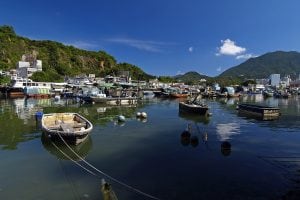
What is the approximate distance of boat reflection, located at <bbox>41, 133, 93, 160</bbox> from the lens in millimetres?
19600

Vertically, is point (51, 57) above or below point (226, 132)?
above

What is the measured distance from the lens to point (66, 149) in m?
21.1

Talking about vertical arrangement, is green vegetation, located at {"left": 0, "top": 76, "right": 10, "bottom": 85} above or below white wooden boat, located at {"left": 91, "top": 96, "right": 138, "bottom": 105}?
above

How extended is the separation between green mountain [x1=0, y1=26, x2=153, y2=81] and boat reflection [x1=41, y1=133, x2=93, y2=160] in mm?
107736

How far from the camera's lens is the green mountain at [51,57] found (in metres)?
143

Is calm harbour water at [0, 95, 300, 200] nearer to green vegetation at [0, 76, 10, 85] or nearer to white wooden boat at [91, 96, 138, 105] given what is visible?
white wooden boat at [91, 96, 138, 105]

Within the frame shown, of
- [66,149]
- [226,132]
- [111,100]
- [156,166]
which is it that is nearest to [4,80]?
[111,100]

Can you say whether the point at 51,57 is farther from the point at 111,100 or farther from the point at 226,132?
the point at 226,132

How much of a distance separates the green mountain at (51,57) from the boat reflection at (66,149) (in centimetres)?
10774

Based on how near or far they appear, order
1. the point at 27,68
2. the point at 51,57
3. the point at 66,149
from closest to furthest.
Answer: the point at 66,149, the point at 27,68, the point at 51,57

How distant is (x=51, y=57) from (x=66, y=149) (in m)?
163

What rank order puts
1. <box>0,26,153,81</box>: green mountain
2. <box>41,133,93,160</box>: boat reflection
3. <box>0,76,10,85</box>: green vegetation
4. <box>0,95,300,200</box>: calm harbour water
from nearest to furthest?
<box>0,95,300,200</box>: calm harbour water, <box>41,133,93,160</box>: boat reflection, <box>0,76,10,85</box>: green vegetation, <box>0,26,153,81</box>: green mountain

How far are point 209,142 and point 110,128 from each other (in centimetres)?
1198

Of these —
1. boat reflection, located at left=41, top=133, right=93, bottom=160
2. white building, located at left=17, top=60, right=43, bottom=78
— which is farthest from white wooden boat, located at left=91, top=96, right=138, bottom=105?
white building, located at left=17, top=60, right=43, bottom=78
